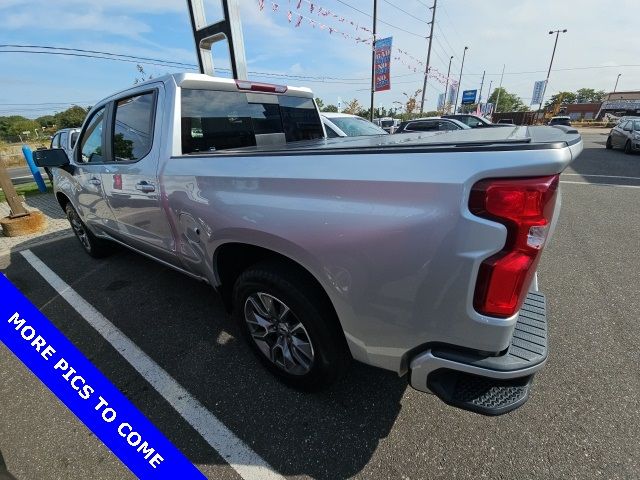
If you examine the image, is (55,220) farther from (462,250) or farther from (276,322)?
(462,250)

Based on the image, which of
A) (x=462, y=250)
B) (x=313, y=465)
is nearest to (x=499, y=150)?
(x=462, y=250)

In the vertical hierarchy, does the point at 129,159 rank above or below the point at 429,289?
above

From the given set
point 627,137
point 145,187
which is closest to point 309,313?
point 145,187

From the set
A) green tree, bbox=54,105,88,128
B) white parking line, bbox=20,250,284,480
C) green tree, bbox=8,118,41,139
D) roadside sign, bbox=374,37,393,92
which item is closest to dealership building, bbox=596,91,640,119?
roadside sign, bbox=374,37,393,92

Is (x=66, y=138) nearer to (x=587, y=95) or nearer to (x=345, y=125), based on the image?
(x=345, y=125)

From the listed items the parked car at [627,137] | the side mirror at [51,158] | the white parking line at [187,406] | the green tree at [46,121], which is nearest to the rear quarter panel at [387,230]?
the white parking line at [187,406]

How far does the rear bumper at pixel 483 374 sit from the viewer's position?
1.31m

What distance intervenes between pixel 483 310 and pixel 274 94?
9.02ft

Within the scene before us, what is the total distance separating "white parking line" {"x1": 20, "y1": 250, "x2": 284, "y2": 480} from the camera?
1729 millimetres

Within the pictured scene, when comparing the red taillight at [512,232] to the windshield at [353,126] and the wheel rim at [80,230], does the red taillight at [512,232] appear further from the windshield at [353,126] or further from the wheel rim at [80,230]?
the windshield at [353,126]

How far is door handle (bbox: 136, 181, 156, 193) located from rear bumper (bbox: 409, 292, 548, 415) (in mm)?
2124

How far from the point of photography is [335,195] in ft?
4.71

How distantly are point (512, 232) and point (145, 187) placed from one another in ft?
7.99

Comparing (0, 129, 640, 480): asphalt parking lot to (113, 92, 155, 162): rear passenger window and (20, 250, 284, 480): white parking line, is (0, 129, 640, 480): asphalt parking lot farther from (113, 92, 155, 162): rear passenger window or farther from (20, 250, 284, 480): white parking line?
(113, 92, 155, 162): rear passenger window
